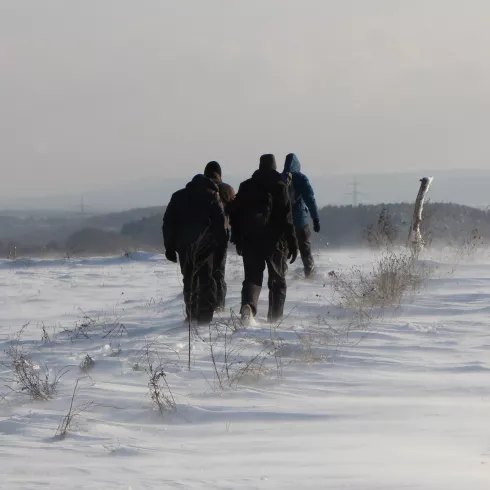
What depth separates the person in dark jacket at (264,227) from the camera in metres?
8.70

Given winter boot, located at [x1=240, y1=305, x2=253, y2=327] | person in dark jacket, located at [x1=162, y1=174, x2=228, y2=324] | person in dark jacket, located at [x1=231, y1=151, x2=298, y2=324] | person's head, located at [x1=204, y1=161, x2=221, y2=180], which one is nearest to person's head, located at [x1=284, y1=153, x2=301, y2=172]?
person's head, located at [x1=204, y1=161, x2=221, y2=180]

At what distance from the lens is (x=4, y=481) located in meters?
3.89

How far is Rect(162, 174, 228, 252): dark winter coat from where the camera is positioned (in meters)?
8.76

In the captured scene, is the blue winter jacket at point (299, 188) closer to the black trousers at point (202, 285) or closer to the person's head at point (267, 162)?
the person's head at point (267, 162)

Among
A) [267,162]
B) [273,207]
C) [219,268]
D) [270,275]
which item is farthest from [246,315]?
[267,162]

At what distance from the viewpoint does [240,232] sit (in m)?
8.88

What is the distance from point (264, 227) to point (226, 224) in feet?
1.63

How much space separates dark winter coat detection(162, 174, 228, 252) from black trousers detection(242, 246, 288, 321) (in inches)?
14.2

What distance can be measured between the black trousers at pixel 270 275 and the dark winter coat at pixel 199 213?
360 mm

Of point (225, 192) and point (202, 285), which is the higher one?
point (225, 192)

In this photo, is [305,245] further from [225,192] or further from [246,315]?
[246,315]

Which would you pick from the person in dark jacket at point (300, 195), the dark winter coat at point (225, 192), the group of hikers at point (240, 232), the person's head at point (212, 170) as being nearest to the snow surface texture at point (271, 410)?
the group of hikers at point (240, 232)

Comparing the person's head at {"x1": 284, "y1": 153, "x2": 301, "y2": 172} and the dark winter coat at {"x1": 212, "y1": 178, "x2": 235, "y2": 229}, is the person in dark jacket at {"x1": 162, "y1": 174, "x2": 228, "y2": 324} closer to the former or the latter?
the dark winter coat at {"x1": 212, "y1": 178, "x2": 235, "y2": 229}

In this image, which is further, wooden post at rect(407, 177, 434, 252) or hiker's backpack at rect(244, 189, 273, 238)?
wooden post at rect(407, 177, 434, 252)
